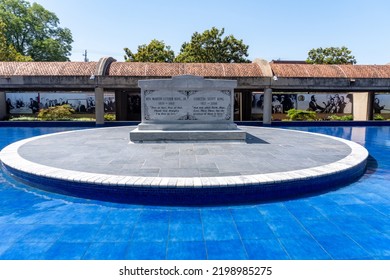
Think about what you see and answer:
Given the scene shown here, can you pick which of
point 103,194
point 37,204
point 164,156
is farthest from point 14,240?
point 164,156

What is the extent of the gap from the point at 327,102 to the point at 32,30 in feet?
150

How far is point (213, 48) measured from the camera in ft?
119

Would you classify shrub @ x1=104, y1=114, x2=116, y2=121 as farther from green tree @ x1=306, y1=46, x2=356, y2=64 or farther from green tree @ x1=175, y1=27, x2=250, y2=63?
green tree @ x1=306, y1=46, x2=356, y2=64

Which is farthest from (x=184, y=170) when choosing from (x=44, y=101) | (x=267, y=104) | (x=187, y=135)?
(x=44, y=101)

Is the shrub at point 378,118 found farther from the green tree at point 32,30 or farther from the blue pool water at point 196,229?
the green tree at point 32,30

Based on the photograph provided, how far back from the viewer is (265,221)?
4.84 meters

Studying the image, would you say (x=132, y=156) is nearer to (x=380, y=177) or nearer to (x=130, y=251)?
(x=130, y=251)

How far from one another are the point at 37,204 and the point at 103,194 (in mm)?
1269

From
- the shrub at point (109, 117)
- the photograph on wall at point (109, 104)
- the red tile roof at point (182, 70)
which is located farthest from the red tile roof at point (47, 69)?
the photograph on wall at point (109, 104)

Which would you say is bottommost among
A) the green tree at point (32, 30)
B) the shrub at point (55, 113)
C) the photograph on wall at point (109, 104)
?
the shrub at point (55, 113)

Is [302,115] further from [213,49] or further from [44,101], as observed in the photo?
[44,101]

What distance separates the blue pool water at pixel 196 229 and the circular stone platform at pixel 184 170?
10.5 inches

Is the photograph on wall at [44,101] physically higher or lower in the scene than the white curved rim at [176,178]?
higher

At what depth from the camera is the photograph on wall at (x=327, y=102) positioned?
27.7 metres
